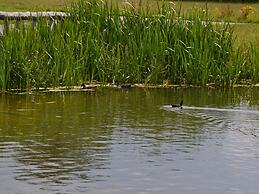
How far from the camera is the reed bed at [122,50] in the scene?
13195 mm

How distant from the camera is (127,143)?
9.16 m

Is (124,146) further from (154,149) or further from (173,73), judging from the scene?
(173,73)

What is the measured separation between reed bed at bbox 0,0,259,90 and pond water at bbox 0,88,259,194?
55 centimetres

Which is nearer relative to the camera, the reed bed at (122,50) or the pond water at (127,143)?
the pond water at (127,143)

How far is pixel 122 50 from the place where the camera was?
47.1 ft

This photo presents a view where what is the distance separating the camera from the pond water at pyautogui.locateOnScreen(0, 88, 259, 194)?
7.45 metres

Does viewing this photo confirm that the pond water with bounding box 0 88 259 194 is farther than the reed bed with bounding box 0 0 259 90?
No

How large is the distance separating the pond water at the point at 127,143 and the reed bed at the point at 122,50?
55cm

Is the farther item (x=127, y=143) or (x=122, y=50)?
(x=122, y=50)

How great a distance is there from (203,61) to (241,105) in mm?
2047

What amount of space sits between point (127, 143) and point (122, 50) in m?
5.36

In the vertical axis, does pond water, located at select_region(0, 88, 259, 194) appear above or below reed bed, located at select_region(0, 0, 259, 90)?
below

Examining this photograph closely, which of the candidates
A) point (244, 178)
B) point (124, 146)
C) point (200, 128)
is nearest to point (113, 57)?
point (200, 128)

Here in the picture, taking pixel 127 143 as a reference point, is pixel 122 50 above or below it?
above
